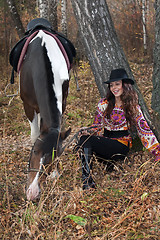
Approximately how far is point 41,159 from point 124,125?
1214 mm

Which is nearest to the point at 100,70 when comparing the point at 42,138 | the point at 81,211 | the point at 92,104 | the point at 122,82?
the point at 122,82

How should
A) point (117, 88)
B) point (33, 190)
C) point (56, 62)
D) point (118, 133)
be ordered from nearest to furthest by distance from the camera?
1. point (33, 190)
2. point (56, 62)
3. point (117, 88)
4. point (118, 133)

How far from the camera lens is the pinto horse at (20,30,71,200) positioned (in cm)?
187

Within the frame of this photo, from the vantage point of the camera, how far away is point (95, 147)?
265 centimetres

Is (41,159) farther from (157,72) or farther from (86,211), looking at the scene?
(157,72)

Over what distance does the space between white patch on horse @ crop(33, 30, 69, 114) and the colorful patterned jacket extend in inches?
22.1

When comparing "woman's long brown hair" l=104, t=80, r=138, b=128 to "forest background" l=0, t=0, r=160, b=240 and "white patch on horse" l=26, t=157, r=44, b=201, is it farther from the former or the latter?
"white patch on horse" l=26, t=157, r=44, b=201

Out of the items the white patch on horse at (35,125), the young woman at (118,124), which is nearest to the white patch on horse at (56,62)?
the young woman at (118,124)

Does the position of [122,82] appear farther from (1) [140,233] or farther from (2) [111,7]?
(2) [111,7]

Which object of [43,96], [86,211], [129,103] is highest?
[43,96]

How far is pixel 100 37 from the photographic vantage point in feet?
10.1

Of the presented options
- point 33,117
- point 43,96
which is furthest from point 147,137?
point 33,117

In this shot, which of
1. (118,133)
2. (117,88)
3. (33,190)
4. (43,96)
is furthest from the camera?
(118,133)

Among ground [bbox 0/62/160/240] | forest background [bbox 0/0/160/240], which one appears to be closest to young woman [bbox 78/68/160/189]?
forest background [bbox 0/0/160/240]
